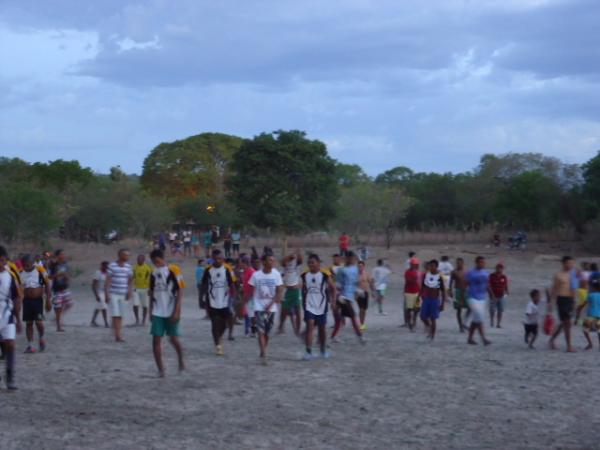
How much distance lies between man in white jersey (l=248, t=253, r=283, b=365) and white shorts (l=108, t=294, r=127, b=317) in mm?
3986

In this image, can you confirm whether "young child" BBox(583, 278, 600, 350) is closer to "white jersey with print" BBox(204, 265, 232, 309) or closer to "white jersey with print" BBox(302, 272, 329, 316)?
"white jersey with print" BBox(302, 272, 329, 316)

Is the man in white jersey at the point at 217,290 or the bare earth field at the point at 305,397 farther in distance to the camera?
the man in white jersey at the point at 217,290

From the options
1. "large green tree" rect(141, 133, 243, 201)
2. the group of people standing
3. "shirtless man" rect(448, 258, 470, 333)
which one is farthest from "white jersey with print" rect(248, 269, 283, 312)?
"large green tree" rect(141, 133, 243, 201)

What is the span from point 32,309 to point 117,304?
2.44m

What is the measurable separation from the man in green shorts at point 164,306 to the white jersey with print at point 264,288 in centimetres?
186

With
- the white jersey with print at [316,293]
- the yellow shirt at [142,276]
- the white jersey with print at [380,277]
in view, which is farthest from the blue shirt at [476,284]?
the yellow shirt at [142,276]

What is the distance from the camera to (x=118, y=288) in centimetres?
1761

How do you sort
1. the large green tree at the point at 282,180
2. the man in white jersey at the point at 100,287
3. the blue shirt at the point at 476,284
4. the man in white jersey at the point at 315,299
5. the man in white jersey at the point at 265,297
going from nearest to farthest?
the man in white jersey at the point at 265,297 → the man in white jersey at the point at 315,299 → the blue shirt at the point at 476,284 → the man in white jersey at the point at 100,287 → the large green tree at the point at 282,180

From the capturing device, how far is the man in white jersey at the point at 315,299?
14375 millimetres

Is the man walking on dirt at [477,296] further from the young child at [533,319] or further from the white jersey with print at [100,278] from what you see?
the white jersey with print at [100,278]

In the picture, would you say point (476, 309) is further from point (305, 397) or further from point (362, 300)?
point (305, 397)

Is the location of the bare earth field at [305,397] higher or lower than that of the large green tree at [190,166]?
lower

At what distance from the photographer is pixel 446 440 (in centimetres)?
892

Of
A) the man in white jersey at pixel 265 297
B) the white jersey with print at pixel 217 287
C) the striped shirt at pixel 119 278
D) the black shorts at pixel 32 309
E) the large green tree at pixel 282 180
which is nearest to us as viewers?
the man in white jersey at pixel 265 297
